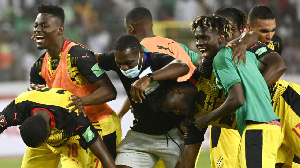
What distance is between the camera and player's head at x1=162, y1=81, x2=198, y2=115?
236 inches

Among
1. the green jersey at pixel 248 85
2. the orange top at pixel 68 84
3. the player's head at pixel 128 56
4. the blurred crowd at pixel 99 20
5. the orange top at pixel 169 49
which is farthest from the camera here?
the blurred crowd at pixel 99 20

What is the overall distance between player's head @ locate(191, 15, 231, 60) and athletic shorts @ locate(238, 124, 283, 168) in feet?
2.71

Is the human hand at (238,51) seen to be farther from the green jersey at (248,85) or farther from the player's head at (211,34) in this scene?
the player's head at (211,34)

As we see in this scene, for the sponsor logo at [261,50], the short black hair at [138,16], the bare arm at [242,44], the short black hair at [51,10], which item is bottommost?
the sponsor logo at [261,50]

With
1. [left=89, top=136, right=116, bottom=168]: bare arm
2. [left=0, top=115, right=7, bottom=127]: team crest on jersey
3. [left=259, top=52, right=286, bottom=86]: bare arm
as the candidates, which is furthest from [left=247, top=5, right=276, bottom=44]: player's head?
[left=0, top=115, right=7, bottom=127]: team crest on jersey

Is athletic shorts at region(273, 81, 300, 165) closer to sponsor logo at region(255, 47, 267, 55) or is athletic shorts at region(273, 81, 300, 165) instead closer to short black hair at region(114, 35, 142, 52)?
sponsor logo at region(255, 47, 267, 55)

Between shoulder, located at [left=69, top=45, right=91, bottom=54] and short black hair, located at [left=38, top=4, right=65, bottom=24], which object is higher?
short black hair, located at [left=38, top=4, right=65, bottom=24]

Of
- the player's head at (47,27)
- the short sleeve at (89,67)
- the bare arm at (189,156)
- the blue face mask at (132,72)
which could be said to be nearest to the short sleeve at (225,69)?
the blue face mask at (132,72)

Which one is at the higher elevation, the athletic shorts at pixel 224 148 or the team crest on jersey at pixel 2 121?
the team crest on jersey at pixel 2 121

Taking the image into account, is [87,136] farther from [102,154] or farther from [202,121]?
[202,121]

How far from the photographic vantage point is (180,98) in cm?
600

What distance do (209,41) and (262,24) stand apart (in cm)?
136

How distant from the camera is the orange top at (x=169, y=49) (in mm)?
7273

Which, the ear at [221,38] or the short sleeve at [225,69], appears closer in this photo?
the short sleeve at [225,69]
